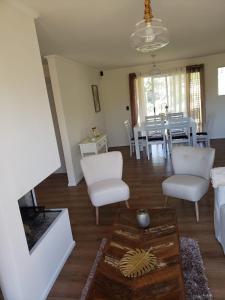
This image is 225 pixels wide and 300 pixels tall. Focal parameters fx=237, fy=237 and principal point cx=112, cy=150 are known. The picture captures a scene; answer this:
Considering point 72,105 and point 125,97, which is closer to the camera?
point 72,105

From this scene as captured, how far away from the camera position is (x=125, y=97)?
270 inches

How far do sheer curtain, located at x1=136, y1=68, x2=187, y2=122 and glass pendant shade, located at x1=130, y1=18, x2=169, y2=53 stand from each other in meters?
4.50

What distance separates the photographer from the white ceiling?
2182mm

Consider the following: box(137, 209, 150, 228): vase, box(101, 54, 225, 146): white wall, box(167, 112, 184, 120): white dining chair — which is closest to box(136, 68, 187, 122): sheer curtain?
box(101, 54, 225, 146): white wall

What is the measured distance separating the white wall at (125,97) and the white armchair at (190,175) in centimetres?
384

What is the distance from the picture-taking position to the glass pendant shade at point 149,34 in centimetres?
184

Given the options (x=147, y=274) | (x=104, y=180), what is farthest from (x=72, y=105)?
(x=147, y=274)

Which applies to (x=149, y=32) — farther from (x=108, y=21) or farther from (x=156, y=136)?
(x=156, y=136)

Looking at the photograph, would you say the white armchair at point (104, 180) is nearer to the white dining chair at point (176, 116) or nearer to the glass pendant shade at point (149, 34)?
the glass pendant shade at point (149, 34)

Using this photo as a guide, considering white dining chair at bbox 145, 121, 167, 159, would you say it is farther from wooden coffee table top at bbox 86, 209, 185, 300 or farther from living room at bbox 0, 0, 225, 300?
wooden coffee table top at bbox 86, 209, 185, 300

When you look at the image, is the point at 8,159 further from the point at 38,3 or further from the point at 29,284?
the point at 38,3

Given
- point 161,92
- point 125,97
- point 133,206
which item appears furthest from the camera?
point 125,97

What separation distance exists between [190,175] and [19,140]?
2.10 metres

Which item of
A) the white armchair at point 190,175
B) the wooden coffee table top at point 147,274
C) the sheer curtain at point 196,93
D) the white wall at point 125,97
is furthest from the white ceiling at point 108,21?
the white wall at point 125,97
